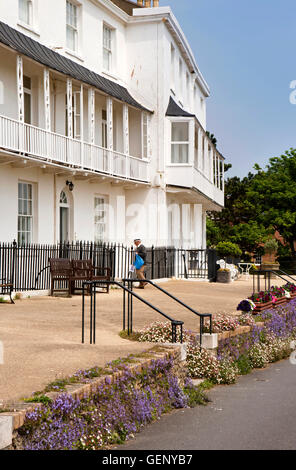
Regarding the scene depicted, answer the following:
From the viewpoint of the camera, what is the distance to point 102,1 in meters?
25.6

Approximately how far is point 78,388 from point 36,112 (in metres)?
16.4

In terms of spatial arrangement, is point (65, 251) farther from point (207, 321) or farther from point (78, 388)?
point (78, 388)

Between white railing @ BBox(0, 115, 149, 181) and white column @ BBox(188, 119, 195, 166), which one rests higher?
white column @ BBox(188, 119, 195, 166)

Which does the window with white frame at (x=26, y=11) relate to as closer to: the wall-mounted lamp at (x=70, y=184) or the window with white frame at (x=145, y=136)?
the wall-mounted lamp at (x=70, y=184)

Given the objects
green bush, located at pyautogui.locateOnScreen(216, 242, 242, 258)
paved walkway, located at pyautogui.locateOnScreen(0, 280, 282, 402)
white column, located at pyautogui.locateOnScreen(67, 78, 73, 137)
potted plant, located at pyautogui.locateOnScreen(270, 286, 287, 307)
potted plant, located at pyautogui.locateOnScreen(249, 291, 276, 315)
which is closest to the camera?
paved walkway, located at pyautogui.locateOnScreen(0, 280, 282, 402)

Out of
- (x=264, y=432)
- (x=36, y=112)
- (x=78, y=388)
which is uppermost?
(x=36, y=112)

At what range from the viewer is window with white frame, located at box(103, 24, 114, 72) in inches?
1053

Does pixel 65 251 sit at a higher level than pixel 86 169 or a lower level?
lower

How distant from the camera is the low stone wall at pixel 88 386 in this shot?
17.1 ft

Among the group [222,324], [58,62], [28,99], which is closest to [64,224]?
[28,99]

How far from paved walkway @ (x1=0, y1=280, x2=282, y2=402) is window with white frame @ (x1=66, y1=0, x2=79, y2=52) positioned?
388 inches

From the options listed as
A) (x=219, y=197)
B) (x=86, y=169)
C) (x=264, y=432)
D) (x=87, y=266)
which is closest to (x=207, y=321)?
A: (x=264, y=432)

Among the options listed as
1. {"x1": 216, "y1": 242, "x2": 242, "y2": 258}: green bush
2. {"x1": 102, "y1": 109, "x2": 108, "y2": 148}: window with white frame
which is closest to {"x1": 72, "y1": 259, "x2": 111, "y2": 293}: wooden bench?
{"x1": 102, "y1": 109, "x2": 108, "y2": 148}: window with white frame

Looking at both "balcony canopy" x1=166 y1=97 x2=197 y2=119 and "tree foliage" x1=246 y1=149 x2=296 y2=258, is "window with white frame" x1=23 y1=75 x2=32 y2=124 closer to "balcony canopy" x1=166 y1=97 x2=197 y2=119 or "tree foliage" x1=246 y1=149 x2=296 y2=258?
"balcony canopy" x1=166 y1=97 x2=197 y2=119
